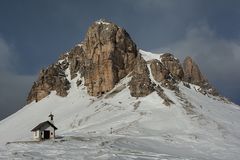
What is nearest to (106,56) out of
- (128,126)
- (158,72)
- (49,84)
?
(158,72)

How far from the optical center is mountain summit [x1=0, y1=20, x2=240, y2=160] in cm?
7088

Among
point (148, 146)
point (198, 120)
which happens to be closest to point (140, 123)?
point (198, 120)

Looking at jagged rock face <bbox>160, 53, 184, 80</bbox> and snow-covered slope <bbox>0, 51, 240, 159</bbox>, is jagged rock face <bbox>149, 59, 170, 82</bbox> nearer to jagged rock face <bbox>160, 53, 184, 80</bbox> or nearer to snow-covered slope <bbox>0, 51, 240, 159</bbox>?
snow-covered slope <bbox>0, 51, 240, 159</bbox>

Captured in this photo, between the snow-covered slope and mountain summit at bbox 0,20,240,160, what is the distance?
0.46 ft

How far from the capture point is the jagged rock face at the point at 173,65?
149 m

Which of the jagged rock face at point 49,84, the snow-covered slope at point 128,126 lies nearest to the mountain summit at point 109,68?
the jagged rock face at point 49,84

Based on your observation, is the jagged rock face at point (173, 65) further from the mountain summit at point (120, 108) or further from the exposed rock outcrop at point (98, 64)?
the exposed rock outcrop at point (98, 64)

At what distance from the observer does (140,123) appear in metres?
102

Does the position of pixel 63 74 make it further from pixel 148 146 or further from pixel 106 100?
pixel 148 146

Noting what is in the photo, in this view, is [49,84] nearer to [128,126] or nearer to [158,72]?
[158,72]

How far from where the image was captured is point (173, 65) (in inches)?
5945

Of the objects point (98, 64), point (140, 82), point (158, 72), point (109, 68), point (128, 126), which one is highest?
point (98, 64)

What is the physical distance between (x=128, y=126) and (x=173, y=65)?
5608 cm

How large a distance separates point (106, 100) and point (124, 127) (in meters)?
29.9
